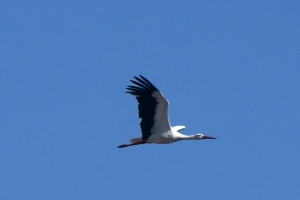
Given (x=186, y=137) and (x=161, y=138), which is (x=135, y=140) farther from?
(x=186, y=137)

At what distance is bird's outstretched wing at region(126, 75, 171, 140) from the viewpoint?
23516 mm

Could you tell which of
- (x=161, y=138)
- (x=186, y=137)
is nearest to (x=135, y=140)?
(x=161, y=138)

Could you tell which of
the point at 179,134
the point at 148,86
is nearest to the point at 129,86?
the point at 148,86

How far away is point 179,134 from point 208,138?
1.19 meters

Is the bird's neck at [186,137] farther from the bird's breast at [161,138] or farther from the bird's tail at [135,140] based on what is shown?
the bird's tail at [135,140]

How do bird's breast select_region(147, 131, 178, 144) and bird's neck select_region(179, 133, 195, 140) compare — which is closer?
bird's breast select_region(147, 131, 178, 144)

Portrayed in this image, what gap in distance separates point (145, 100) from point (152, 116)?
54 centimetres

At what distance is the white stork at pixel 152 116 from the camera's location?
2355cm

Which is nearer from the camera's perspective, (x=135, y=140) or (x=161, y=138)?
(x=161, y=138)

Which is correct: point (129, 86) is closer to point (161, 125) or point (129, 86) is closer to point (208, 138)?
point (161, 125)

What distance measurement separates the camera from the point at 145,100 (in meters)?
23.7

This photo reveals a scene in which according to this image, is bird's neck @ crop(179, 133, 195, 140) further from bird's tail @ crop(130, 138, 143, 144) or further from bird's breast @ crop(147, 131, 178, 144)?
bird's tail @ crop(130, 138, 143, 144)

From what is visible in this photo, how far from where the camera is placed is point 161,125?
24344 millimetres

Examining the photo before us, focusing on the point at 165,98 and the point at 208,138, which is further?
the point at 208,138
